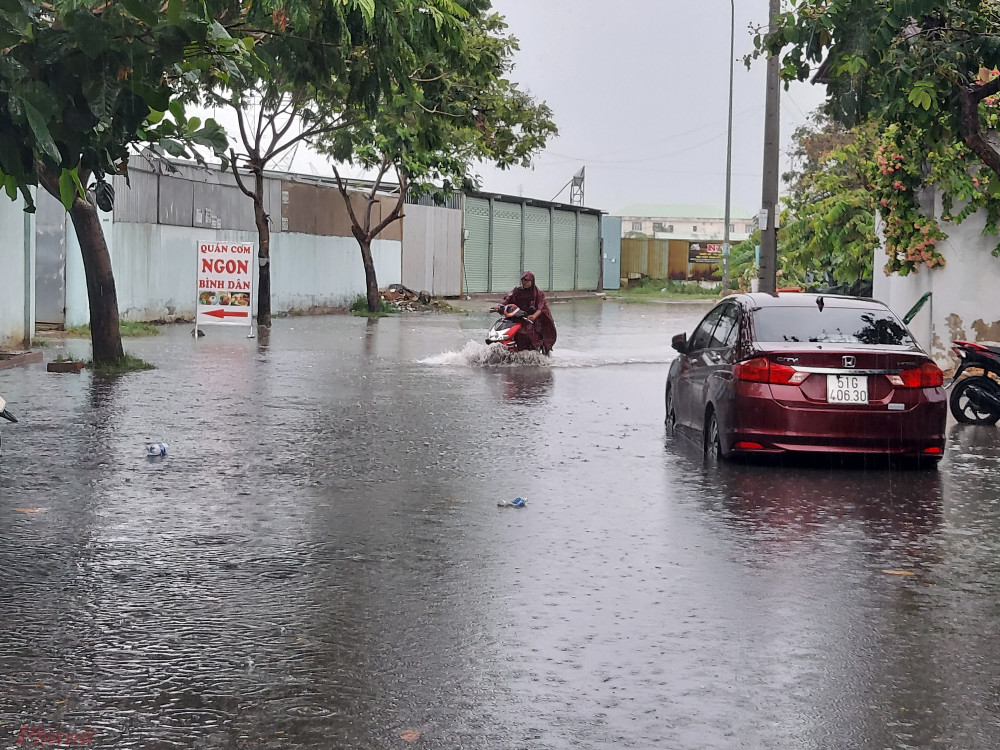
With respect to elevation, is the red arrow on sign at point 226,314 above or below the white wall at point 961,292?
below

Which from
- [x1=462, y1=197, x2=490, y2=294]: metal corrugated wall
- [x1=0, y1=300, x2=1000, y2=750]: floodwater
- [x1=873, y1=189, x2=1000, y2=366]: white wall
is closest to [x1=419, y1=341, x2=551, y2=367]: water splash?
[x1=873, y1=189, x2=1000, y2=366]: white wall

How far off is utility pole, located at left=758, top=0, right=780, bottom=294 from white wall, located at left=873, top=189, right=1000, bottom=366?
15.1ft

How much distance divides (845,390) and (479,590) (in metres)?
5.33

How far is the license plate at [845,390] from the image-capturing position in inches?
470

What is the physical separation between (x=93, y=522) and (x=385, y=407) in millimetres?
7789

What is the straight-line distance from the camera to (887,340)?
12.6 metres

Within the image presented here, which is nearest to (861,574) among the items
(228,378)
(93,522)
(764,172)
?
(93,522)

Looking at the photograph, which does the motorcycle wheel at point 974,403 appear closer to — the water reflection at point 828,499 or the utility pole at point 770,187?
the water reflection at point 828,499

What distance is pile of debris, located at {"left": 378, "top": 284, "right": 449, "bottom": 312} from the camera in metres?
48.7

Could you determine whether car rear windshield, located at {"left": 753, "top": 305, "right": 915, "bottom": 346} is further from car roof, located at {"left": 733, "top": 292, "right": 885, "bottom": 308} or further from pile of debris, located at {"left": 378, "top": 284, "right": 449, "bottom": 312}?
pile of debris, located at {"left": 378, "top": 284, "right": 449, "bottom": 312}

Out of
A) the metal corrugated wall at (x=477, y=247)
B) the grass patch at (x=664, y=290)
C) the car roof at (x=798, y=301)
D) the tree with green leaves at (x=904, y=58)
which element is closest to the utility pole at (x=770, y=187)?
the tree with green leaves at (x=904, y=58)

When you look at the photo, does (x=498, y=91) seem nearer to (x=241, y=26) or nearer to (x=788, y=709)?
(x=241, y=26)

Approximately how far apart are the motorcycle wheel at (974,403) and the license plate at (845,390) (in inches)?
190

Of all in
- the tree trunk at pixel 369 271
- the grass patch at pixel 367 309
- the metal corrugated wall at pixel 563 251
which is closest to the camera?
the tree trunk at pixel 369 271
